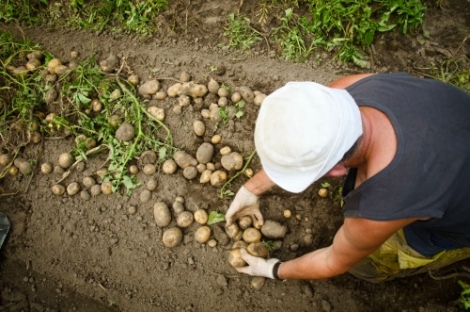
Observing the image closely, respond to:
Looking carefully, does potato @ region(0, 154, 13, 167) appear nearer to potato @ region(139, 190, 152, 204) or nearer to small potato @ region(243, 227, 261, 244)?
potato @ region(139, 190, 152, 204)

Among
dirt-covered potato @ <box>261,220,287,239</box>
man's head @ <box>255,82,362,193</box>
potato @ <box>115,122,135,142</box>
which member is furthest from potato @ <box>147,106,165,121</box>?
man's head @ <box>255,82,362,193</box>

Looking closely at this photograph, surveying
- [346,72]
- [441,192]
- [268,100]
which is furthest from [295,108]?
[346,72]

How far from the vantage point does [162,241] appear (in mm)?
2086

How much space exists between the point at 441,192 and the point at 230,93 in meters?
1.49

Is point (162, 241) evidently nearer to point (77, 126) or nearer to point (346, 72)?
point (77, 126)

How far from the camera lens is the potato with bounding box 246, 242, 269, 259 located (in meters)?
1.90

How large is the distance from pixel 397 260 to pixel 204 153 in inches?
46.4

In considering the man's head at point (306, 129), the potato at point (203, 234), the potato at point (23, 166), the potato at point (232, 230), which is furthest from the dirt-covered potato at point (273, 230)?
the potato at point (23, 166)

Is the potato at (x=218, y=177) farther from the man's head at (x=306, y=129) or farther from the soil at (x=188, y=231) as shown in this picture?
the man's head at (x=306, y=129)

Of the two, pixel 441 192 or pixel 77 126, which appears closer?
pixel 441 192

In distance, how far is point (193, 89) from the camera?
2287mm

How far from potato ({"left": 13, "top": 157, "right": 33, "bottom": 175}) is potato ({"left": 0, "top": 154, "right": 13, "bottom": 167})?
4cm

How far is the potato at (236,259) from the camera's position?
76.4 inches

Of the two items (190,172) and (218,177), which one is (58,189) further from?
(218,177)
